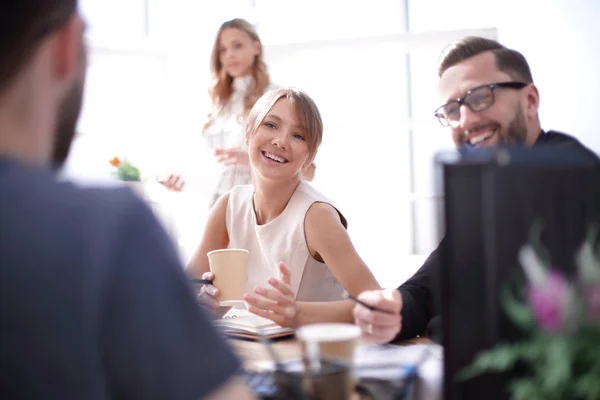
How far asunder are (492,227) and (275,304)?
0.78 m

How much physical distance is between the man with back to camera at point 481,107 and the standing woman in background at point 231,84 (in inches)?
57.0

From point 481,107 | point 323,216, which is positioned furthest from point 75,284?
point 323,216

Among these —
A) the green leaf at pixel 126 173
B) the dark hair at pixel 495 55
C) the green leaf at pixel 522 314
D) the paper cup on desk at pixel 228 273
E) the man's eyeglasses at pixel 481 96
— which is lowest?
the paper cup on desk at pixel 228 273

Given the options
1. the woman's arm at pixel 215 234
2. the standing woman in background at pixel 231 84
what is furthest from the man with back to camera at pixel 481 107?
the standing woman in background at pixel 231 84

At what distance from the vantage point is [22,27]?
55 cm

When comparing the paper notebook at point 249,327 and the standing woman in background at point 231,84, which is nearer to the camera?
the paper notebook at point 249,327

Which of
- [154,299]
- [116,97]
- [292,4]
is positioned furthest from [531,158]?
[116,97]

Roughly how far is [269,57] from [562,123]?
1.96m

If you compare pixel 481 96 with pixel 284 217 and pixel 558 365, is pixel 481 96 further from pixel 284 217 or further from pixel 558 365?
pixel 558 365

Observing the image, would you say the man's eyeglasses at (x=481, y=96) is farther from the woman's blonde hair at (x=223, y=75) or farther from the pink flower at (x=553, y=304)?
the woman's blonde hair at (x=223, y=75)

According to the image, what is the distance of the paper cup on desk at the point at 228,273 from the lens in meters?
1.54

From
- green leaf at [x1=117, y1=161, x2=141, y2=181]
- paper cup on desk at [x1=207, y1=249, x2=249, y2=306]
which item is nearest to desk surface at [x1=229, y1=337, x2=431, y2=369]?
paper cup on desk at [x1=207, y1=249, x2=249, y2=306]

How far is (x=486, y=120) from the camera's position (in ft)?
5.25

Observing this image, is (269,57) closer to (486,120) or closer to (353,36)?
(353,36)
